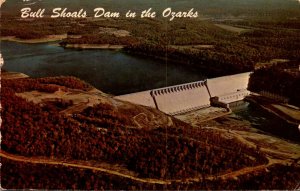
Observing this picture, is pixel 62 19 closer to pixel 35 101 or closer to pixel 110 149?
pixel 35 101

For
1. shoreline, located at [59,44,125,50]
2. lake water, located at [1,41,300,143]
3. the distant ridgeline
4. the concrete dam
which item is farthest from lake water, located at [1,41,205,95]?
the distant ridgeline

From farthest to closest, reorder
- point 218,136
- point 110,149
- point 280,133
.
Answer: point 280,133 < point 218,136 < point 110,149

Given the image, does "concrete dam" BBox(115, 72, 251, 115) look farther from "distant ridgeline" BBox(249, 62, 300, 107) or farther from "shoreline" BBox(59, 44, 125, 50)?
"shoreline" BBox(59, 44, 125, 50)

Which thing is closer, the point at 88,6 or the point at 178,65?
the point at 88,6

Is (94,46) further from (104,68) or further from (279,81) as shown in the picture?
(279,81)

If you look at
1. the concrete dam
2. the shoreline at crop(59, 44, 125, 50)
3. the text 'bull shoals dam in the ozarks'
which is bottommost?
the concrete dam

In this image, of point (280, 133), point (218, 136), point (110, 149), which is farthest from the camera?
point (280, 133)

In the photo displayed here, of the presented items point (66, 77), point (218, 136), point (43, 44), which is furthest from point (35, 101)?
point (218, 136)
